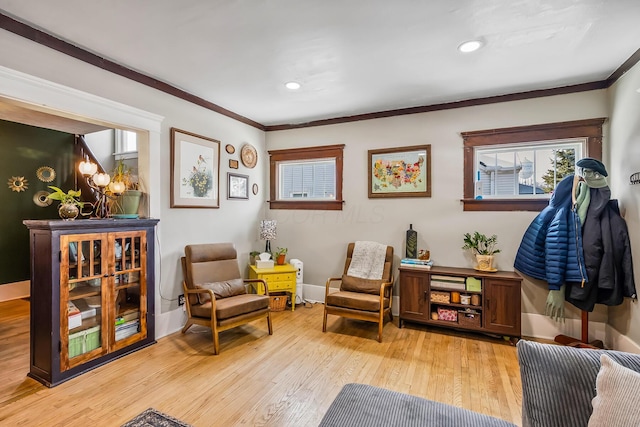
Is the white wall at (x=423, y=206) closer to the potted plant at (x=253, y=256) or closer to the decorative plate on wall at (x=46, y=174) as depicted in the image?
the potted plant at (x=253, y=256)

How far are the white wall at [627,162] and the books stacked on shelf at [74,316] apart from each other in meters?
4.63

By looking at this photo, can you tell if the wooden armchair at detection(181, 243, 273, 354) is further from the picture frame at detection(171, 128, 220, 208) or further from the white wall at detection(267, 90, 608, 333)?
the white wall at detection(267, 90, 608, 333)

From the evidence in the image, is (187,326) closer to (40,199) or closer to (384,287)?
→ (384,287)

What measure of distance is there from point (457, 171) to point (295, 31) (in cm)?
249

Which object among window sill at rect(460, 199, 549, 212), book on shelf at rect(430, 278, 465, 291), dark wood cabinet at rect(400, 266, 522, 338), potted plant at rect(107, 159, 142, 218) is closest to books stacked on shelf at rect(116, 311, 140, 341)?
potted plant at rect(107, 159, 142, 218)

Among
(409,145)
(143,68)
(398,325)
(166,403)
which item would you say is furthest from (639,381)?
(143,68)

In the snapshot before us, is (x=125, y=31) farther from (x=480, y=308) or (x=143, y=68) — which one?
(x=480, y=308)

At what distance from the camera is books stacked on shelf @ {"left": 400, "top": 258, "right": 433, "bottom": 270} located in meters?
3.59

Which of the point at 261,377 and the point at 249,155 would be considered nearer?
the point at 261,377

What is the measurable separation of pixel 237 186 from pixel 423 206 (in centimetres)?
251

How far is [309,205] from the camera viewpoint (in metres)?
4.64

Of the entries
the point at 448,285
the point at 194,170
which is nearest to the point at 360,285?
the point at 448,285

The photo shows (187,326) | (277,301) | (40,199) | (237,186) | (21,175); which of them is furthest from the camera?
(40,199)

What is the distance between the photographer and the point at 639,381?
980 mm
